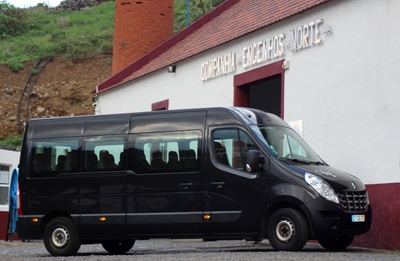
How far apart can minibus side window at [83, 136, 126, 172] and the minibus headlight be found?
11.2ft

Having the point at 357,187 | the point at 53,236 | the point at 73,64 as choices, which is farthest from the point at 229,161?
the point at 73,64

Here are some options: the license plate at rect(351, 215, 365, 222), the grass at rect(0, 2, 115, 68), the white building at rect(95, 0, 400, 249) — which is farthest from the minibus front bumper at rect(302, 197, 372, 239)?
the grass at rect(0, 2, 115, 68)

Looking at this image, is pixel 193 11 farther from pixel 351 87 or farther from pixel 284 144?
pixel 284 144

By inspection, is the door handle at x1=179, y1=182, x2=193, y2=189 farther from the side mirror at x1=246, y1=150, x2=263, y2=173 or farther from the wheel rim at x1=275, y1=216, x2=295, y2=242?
the wheel rim at x1=275, y1=216, x2=295, y2=242

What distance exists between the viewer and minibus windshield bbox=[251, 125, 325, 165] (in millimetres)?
13609

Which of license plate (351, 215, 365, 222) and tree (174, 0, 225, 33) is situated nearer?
license plate (351, 215, 365, 222)

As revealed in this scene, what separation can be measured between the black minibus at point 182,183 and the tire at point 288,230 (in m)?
0.02

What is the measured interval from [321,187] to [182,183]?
241cm

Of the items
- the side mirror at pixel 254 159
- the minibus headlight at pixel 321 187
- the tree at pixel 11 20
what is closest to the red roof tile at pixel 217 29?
the side mirror at pixel 254 159

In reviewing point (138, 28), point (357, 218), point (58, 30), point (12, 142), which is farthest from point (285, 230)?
point (58, 30)

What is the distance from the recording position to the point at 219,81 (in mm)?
22312

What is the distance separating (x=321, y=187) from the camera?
42.4 feet

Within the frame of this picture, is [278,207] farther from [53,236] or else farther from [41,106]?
[41,106]

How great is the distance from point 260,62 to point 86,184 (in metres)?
6.92
